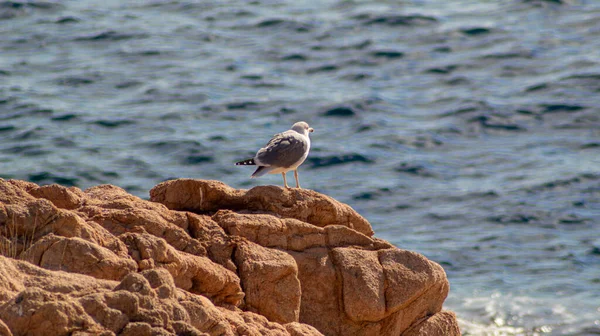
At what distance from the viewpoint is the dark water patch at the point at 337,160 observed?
66.4 feet

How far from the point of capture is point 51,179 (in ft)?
62.3

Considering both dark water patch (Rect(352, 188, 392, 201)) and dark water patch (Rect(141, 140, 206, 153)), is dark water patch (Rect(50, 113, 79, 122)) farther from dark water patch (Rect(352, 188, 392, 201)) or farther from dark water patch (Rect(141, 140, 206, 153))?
dark water patch (Rect(352, 188, 392, 201))

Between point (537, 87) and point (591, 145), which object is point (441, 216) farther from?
point (537, 87)

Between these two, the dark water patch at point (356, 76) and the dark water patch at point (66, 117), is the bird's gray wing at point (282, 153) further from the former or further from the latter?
the dark water patch at point (356, 76)

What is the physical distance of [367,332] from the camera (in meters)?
7.55

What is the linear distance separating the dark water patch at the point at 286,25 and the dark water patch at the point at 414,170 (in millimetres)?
8473

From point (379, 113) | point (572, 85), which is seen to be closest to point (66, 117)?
point (379, 113)

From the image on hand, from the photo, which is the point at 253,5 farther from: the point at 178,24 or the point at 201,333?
the point at 201,333

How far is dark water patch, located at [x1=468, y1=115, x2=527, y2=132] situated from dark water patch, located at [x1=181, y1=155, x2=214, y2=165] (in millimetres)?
5994

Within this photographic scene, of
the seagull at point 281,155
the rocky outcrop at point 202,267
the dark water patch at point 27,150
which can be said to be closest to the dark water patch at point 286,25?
the dark water patch at point 27,150

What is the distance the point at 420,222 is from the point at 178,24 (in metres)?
12.6

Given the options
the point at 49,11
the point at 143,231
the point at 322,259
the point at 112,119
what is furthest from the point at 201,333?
the point at 49,11

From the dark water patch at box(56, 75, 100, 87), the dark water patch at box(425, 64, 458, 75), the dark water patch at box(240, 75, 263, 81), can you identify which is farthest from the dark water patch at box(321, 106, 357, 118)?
the dark water patch at box(56, 75, 100, 87)

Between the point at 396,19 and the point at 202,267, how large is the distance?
2249 cm
